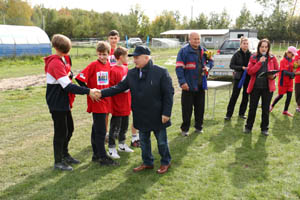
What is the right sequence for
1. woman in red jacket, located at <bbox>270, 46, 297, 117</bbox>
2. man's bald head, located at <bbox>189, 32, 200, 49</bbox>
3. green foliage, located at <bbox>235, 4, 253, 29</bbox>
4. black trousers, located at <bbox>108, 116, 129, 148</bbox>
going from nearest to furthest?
black trousers, located at <bbox>108, 116, 129, 148</bbox>
man's bald head, located at <bbox>189, 32, 200, 49</bbox>
woman in red jacket, located at <bbox>270, 46, 297, 117</bbox>
green foliage, located at <bbox>235, 4, 253, 29</bbox>

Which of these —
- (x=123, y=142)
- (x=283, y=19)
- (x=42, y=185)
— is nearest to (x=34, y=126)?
(x=123, y=142)

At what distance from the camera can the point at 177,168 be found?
4.31 meters

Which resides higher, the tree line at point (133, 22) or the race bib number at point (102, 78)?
the tree line at point (133, 22)

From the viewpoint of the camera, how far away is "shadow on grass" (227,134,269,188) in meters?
3.95

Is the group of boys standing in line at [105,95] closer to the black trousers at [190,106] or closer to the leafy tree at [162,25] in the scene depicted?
the black trousers at [190,106]

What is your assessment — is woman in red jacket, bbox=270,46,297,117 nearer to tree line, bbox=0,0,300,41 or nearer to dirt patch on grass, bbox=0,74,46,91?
dirt patch on grass, bbox=0,74,46,91

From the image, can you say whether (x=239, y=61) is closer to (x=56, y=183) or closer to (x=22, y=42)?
(x=56, y=183)

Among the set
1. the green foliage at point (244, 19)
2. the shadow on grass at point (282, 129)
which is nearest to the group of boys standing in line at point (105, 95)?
the shadow on grass at point (282, 129)

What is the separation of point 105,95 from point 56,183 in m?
1.41

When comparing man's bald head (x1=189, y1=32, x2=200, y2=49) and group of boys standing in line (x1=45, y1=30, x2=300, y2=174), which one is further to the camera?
man's bald head (x1=189, y1=32, x2=200, y2=49)

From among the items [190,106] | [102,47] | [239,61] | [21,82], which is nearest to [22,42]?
[21,82]

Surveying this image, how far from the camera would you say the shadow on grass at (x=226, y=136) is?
17.3 feet

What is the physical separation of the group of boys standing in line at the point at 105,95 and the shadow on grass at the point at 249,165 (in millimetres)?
1038

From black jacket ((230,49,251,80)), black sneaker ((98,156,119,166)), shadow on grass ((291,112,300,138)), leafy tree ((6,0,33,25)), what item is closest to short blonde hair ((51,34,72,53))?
black sneaker ((98,156,119,166))
